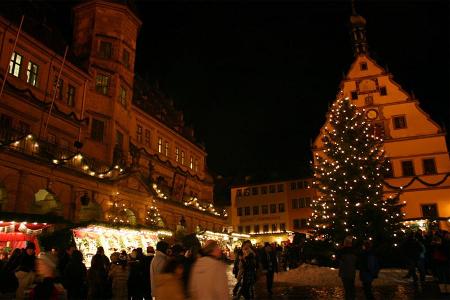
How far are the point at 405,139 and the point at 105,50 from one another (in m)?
29.5

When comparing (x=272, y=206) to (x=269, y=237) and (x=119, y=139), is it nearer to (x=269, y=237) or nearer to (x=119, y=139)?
(x=269, y=237)

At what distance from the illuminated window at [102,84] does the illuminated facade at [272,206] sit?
126 feet

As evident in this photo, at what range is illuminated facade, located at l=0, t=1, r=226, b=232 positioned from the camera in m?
23.5

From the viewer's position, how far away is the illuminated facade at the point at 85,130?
23531mm

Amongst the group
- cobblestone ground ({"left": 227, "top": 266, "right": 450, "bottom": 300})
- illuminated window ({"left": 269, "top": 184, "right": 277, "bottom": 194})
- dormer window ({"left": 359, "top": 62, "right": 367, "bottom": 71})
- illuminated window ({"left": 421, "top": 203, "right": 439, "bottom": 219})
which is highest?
dormer window ({"left": 359, "top": 62, "right": 367, "bottom": 71})

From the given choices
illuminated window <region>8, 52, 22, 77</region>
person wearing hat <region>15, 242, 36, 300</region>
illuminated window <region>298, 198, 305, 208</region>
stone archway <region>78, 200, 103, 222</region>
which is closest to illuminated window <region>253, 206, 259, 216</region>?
illuminated window <region>298, 198, 305, 208</region>

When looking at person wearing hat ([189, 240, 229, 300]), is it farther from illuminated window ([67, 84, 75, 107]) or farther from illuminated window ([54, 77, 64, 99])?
illuminated window ([67, 84, 75, 107])

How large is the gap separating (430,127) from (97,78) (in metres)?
31.4

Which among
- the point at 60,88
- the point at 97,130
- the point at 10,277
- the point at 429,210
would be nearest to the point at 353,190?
the point at 429,210

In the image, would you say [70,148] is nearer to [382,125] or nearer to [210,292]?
[210,292]

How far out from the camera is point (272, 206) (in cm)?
6612

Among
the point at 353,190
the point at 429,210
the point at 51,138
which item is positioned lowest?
the point at 353,190

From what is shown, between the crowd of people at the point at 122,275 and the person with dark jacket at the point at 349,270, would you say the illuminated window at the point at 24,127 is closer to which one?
the crowd of people at the point at 122,275

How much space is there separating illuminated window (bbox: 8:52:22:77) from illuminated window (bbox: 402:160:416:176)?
3422cm
